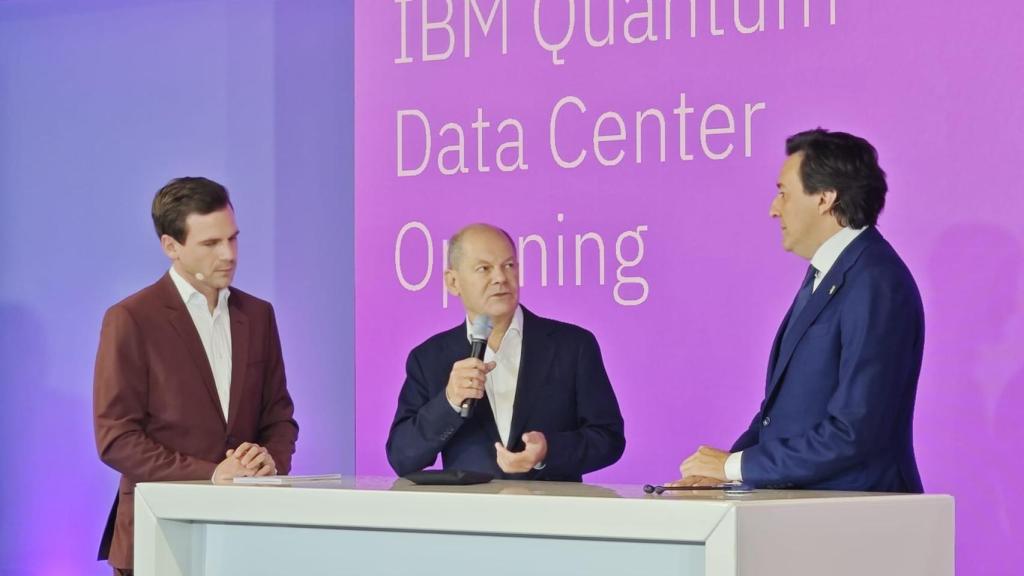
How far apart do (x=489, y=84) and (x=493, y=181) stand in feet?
1.27

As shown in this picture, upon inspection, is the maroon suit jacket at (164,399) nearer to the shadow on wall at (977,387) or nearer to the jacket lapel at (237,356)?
the jacket lapel at (237,356)

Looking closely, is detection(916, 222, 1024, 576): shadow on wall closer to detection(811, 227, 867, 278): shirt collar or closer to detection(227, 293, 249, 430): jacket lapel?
detection(811, 227, 867, 278): shirt collar

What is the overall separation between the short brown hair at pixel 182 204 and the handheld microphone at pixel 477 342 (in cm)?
97

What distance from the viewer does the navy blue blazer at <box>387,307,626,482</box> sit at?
3.89 m

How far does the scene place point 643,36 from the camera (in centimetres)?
539

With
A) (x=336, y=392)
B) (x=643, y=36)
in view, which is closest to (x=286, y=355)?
(x=336, y=392)

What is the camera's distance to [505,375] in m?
4.01

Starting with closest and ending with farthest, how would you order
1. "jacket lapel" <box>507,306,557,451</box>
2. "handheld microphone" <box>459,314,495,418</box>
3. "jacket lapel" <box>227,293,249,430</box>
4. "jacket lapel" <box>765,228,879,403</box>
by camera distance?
1. "jacket lapel" <box>765,228,879,403</box>
2. "handheld microphone" <box>459,314,495,418</box>
3. "jacket lapel" <box>507,306,557,451</box>
4. "jacket lapel" <box>227,293,249,430</box>

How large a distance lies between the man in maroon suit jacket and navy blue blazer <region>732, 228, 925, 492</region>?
1.35m

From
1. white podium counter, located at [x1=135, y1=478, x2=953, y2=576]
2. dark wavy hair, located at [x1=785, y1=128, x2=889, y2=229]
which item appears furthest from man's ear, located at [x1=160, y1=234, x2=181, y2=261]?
dark wavy hair, located at [x1=785, y1=128, x2=889, y2=229]

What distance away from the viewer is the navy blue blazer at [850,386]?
3.20 metres

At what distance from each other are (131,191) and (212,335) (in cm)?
275

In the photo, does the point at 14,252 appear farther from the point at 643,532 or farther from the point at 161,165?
the point at 643,532

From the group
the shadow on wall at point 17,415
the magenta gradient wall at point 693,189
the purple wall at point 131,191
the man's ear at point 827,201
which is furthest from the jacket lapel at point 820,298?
the shadow on wall at point 17,415
